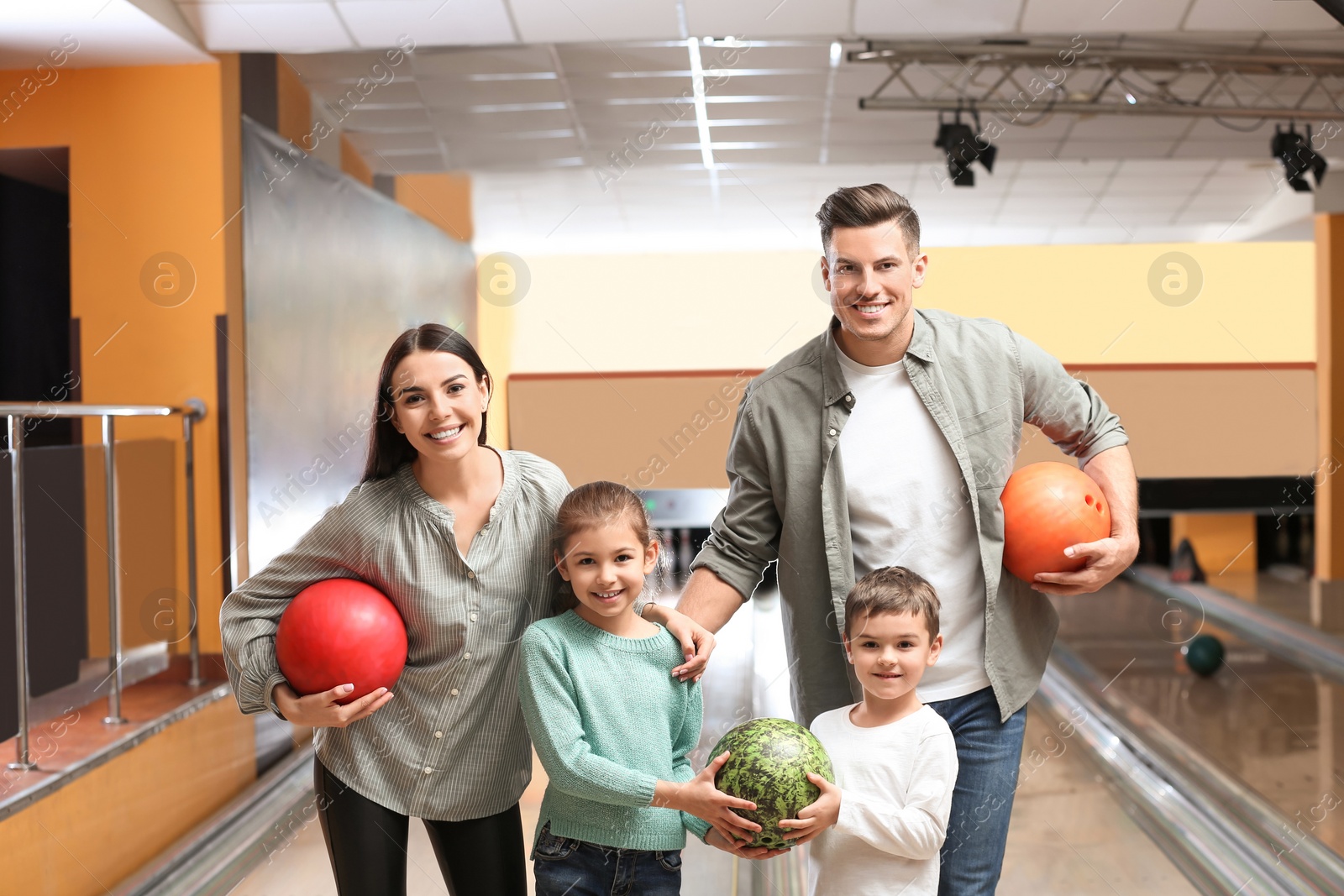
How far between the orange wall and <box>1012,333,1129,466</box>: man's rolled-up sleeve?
3336mm

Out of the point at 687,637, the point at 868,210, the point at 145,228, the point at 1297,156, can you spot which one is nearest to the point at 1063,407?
the point at 868,210

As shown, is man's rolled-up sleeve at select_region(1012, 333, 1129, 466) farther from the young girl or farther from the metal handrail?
the metal handrail

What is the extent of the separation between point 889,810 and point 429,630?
0.71 metres

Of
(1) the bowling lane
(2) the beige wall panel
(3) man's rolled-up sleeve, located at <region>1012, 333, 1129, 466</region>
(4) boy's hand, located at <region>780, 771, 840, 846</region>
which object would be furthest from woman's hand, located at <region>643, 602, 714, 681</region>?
(2) the beige wall panel

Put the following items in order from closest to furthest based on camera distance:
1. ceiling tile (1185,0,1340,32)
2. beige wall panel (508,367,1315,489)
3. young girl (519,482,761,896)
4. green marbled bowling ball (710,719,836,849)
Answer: green marbled bowling ball (710,719,836,849) < young girl (519,482,761,896) < ceiling tile (1185,0,1340,32) < beige wall panel (508,367,1315,489)

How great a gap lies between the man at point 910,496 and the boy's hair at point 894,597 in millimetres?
127

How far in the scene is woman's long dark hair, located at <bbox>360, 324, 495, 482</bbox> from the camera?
1539 millimetres

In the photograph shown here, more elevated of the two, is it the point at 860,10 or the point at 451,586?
the point at 860,10

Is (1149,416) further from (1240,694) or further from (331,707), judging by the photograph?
(331,707)

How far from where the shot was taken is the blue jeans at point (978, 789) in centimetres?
161

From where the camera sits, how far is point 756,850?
138 cm

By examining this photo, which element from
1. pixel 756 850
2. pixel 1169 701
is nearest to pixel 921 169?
pixel 1169 701

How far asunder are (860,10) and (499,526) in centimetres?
345

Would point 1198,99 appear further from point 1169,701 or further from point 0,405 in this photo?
point 0,405
